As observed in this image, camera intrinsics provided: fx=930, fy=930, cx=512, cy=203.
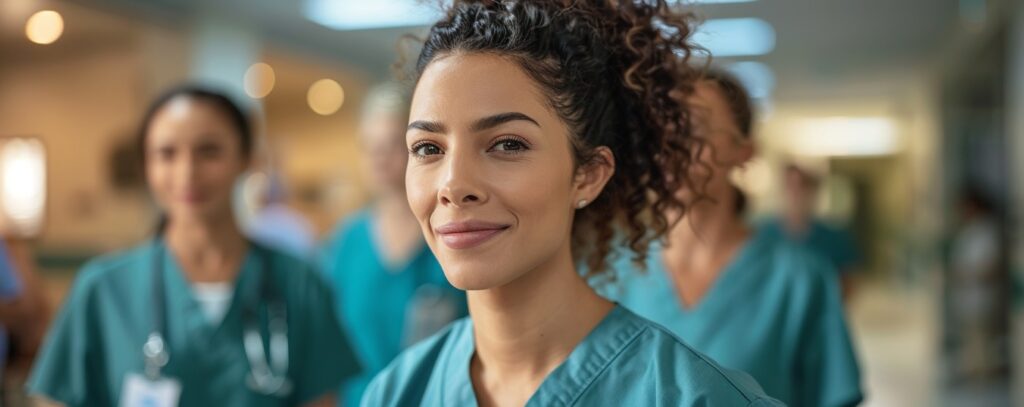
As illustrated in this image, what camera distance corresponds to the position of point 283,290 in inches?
78.1

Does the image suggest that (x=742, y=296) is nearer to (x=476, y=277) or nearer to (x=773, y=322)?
(x=773, y=322)

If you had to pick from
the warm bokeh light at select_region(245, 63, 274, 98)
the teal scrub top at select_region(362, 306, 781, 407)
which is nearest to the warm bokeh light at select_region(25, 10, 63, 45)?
the warm bokeh light at select_region(245, 63, 274, 98)

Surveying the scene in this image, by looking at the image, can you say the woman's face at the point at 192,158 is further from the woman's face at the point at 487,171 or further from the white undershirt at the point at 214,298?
the woman's face at the point at 487,171

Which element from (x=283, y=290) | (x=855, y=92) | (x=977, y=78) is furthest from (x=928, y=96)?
(x=283, y=290)

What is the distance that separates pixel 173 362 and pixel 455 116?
107 centimetres

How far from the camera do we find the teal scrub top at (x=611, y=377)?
1.04 m

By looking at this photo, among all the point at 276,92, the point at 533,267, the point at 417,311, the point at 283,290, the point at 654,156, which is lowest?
the point at 417,311

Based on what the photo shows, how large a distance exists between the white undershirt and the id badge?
0.15 meters

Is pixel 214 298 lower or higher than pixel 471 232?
lower

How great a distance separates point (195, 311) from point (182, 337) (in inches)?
2.4

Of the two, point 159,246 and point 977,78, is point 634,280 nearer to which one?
point 159,246

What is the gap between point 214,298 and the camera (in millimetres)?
1941

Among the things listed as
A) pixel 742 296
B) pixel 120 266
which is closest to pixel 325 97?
pixel 120 266

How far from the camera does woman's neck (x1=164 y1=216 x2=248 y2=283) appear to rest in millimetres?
1971
